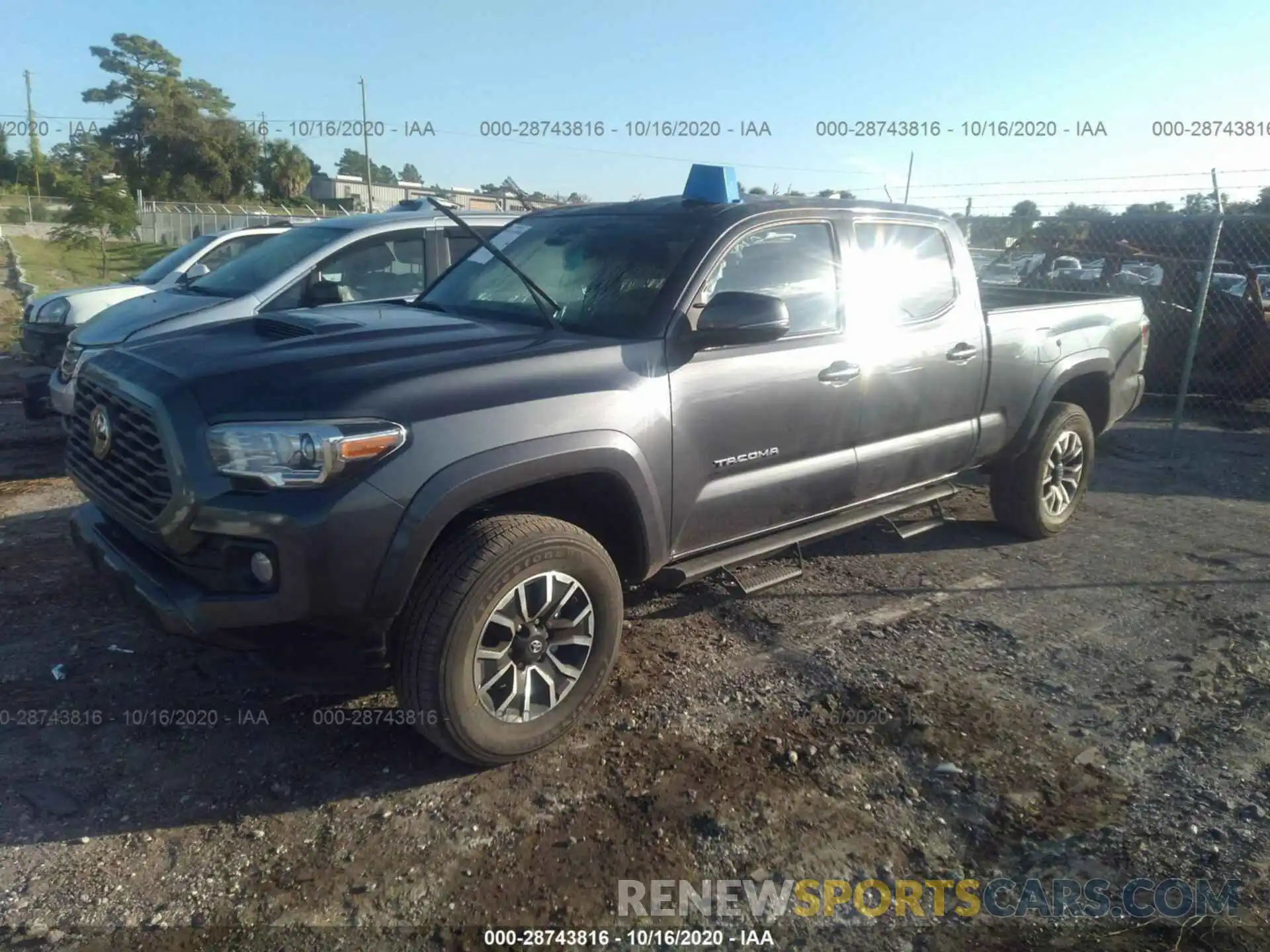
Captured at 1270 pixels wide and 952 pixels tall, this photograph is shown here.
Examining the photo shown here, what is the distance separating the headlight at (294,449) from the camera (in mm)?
2854

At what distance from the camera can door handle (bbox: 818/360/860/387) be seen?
13.8 ft

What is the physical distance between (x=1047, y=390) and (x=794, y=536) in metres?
2.22

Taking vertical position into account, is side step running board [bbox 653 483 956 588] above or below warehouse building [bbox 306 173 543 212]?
below

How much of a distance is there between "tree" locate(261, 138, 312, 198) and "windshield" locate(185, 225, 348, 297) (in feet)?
176

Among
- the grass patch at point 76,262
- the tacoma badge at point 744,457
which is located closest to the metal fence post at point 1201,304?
the tacoma badge at point 744,457

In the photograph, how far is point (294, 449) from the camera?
286 cm

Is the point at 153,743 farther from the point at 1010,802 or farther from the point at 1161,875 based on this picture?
the point at 1161,875

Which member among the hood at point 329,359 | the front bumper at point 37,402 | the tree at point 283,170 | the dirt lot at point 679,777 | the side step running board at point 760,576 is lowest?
the dirt lot at point 679,777

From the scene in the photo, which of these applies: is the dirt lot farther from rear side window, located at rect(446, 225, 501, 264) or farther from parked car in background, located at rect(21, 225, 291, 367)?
parked car in background, located at rect(21, 225, 291, 367)

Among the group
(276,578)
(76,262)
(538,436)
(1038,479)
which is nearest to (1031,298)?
(1038,479)

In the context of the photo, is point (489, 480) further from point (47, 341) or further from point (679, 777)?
point (47, 341)

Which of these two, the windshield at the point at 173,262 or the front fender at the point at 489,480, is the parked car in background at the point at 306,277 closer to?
the windshield at the point at 173,262

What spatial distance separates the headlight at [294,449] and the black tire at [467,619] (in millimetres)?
475

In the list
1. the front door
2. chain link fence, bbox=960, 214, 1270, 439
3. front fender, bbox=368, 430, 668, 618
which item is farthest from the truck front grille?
chain link fence, bbox=960, 214, 1270, 439
